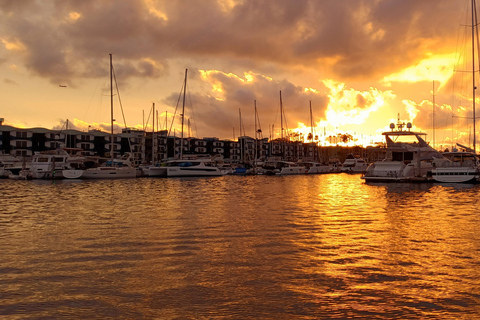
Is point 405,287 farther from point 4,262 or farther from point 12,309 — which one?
point 4,262

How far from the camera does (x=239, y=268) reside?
12258mm

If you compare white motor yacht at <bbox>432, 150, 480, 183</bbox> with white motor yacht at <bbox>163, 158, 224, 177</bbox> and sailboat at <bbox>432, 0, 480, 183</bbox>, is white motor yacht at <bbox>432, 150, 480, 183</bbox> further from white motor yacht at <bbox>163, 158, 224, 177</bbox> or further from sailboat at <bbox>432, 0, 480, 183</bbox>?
white motor yacht at <bbox>163, 158, 224, 177</bbox>

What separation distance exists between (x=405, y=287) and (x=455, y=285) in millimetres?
1262

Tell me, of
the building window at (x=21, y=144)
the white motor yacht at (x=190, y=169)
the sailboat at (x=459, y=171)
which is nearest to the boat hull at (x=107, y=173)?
the white motor yacht at (x=190, y=169)

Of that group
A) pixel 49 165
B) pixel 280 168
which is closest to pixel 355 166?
pixel 280 168

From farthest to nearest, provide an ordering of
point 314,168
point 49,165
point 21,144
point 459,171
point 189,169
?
1. point 21,144
2. point 314,168
3. point 189,169
4. point 49,165
5. point 459,171

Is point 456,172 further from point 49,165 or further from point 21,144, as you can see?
point 21,144

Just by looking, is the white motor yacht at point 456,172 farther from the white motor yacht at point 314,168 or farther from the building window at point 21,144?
the building window at point 21,144

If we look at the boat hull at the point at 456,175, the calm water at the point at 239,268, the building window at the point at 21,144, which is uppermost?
the building window at the point at 21,144

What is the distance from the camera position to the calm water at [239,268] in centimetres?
905

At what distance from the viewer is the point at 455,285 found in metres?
10.6

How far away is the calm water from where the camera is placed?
9.05 metres

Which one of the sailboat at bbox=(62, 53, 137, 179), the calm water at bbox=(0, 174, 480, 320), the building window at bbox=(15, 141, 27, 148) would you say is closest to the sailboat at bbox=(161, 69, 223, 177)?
the sailboat at bbox=(62, 53, 137, 179)

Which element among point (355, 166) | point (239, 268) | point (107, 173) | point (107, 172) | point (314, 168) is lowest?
point (239, 268)
